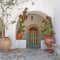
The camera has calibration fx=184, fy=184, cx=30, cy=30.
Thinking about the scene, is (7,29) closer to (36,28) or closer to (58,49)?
(58,49)

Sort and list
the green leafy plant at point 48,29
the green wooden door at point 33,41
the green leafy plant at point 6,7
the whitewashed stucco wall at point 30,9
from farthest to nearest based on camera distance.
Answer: the green wooden door at point 33,41 < the whitewashed stucco wall at point 30,9 < the green leafy plant at point 48,29 < the green leafy plant at point 6,7

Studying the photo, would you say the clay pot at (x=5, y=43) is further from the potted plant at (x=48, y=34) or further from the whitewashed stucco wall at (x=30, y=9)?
the potted plant at (x=48, y=34)

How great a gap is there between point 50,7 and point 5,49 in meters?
3.30

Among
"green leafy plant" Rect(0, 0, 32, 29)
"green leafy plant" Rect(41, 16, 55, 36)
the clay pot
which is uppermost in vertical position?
"green leafy plant" Rect(0, 0, 32, 29)

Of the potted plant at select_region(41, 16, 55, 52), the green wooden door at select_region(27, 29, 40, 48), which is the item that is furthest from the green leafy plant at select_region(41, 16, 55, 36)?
the green wooden door at select_region(27, 29, 40, 48)

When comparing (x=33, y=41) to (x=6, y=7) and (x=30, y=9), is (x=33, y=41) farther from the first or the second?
(x=6, y=7)

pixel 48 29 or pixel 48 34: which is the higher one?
pixel 48 29

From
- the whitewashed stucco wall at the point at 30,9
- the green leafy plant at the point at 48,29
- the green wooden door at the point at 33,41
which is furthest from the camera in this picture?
the green wooden door at the point at 33,41

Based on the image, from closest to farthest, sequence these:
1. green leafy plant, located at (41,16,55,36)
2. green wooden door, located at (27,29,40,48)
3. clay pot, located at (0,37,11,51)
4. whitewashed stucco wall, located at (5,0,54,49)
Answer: clay pot, located at (0,37,11,51) → green leafy plant, located at (41,16,55,36) → whitewashed stucco wall, located at (5,0,54,49) → green wooden door, located at (27,29,40,48)

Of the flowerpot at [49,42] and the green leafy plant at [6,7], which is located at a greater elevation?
the green leafy plant at [6,7]

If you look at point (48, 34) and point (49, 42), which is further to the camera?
point (48, 34)

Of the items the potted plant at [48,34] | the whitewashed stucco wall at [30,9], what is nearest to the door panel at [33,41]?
the whitewashed stucco wall at [30,9]

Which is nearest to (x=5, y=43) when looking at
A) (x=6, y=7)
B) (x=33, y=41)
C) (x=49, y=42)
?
(x=6, y=7)

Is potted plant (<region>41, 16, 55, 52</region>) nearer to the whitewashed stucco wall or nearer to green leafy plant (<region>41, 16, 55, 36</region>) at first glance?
green leafy plant (<region>41, 16, 55, 36</region>)
